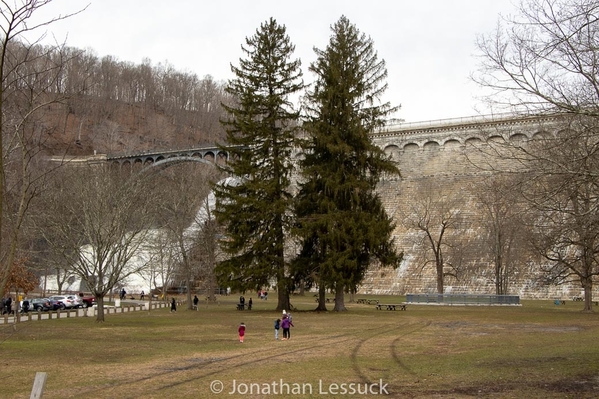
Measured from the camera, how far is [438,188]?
190 ft

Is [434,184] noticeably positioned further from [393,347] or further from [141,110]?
[141,110]

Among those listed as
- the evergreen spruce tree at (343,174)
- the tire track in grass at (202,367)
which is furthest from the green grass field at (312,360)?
the evergreen spruce tree at (343,174)

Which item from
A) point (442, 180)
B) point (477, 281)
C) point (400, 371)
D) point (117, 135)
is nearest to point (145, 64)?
point (117, 135)

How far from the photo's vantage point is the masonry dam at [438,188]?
42.8 metres

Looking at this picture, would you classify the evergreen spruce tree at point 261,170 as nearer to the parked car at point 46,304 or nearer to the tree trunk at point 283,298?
the tree trunk at point 283,298

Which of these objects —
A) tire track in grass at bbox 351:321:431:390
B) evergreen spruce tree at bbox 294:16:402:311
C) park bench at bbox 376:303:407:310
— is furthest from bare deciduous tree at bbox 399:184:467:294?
tire track in grass at bbox 351:321:431:390

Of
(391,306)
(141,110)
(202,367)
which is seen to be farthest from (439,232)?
(141,110)

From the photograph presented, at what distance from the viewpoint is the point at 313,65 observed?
32156 millimetres

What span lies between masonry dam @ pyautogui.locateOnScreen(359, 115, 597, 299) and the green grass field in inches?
605

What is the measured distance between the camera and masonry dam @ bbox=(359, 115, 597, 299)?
42.8 metres

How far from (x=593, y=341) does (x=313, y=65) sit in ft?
66.1

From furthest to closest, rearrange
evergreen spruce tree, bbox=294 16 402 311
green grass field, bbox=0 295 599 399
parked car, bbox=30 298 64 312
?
parked car, bbox=30 298 64 312 → evergreen spruce tree, bbox=294 16 402 311 → green grass field, bbox=0 295 599 399

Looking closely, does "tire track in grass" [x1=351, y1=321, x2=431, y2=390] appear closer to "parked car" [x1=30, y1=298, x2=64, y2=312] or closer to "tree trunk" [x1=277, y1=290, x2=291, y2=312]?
"tree trunk" [x1=277, y1=290, x2=291, y2=312]

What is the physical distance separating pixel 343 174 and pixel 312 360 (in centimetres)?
1793
